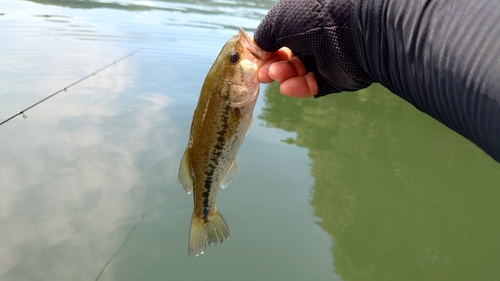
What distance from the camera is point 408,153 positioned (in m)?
6.32

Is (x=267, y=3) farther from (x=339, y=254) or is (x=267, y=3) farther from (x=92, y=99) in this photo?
(x=339, y=254)

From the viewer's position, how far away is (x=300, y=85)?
2.31 m

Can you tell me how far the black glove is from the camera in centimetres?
171

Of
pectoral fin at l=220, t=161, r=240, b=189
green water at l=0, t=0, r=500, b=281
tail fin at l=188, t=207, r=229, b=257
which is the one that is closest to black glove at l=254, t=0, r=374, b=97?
pectoral fin at l=220, t=161, r=240, b=189

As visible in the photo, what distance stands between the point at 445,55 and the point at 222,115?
4.16 ft

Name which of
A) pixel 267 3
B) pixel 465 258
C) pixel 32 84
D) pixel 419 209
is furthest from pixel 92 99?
pixel 267 3

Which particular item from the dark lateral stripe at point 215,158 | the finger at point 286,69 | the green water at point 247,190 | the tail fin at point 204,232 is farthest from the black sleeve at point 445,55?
the green water at point 247,190

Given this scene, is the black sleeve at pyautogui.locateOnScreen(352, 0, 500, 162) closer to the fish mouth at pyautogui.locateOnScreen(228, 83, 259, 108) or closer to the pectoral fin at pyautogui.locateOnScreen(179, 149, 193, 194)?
the fish mouth at pyautogui.locateOnScreen(228, 83, 259, 108)

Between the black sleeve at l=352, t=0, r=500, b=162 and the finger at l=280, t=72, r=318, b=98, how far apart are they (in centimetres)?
72

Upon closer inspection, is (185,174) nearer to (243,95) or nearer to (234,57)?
(243,95)

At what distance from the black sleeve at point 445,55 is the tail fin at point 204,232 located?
1.46 m

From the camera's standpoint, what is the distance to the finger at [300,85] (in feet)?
7.51

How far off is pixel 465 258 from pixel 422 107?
3590mm

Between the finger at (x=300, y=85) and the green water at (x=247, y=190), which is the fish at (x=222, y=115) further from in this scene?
the green water at (x=247, y=190)
